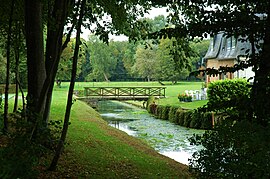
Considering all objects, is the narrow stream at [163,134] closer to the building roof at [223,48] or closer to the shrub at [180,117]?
the shrub at [180,117]

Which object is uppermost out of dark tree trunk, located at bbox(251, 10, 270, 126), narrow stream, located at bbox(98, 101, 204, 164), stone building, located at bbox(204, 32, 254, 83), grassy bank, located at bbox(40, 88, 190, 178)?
stone building, located at bbox(204, 32, 254, 83)

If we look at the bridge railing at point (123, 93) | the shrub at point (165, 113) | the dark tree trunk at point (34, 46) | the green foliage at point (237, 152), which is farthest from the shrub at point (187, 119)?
the green foliage at point (237, 152)

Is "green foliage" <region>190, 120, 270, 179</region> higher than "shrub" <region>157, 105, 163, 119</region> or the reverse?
higher

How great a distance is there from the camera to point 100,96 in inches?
1470

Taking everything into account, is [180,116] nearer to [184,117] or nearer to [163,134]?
[184,117]

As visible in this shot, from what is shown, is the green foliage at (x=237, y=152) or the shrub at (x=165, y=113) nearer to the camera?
the green foliage at (x=237, y=152)

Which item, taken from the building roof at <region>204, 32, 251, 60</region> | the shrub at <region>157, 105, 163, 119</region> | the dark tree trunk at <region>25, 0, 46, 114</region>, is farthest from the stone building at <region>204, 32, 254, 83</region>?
the dark tree trunk at <region>25, 0, 46, 114</region>

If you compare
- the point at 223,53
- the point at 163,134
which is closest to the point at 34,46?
the point at 163,134

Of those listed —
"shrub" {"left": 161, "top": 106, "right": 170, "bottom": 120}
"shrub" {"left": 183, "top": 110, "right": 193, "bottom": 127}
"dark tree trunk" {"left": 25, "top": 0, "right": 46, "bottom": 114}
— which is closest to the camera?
"dark tree trunk" {"left": 25, "top": 0, "right": 46, "bottom": 114}

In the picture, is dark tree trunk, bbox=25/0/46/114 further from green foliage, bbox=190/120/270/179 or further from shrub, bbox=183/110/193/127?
shrub, bbox=183/110/193/127

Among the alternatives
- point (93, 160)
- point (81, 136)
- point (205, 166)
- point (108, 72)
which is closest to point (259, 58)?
point (205, 166)

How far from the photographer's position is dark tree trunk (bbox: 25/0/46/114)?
25.0 ft

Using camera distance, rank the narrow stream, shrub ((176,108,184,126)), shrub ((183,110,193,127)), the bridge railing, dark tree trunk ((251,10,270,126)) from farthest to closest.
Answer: the bridge railing
shrub ((176,108,184,126))
shrub ((183,110,193,127))
the narrow stream
dark tree trunk ((251,10,270,126))

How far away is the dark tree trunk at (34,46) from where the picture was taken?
763 centimetres
